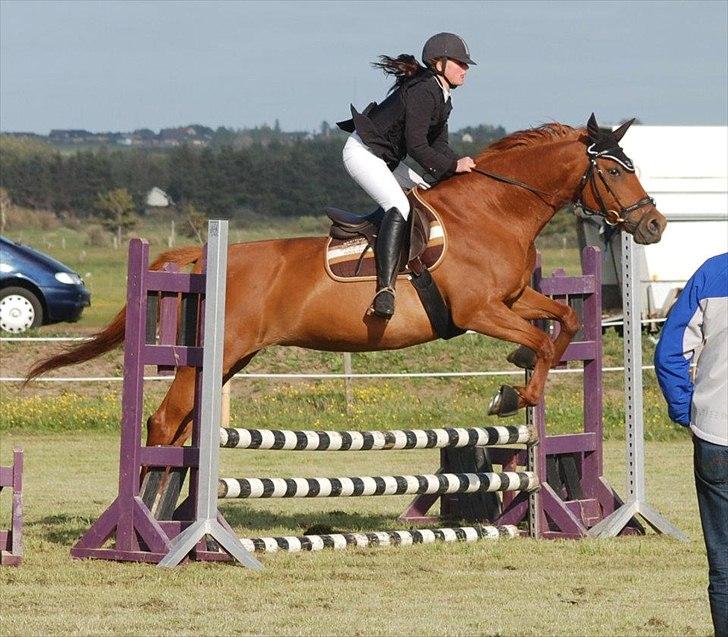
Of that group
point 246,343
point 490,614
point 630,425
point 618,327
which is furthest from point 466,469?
point 618,327

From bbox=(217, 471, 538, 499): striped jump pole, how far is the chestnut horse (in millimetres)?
463

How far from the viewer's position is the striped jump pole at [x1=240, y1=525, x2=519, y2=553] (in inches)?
278

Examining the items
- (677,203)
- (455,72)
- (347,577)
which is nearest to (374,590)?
(347,577)

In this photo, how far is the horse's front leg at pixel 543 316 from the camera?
24.5 ft

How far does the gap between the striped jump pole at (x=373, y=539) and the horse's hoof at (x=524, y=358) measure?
0.94 m

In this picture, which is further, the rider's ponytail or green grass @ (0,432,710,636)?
the rider's ponytail

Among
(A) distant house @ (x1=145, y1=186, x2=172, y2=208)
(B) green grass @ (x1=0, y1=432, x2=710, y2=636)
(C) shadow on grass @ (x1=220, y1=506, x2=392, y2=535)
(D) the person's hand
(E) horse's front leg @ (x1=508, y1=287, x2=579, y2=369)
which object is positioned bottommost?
(C) shadow on grass @ (x1=220, y1=506, x2=392, y2=535)

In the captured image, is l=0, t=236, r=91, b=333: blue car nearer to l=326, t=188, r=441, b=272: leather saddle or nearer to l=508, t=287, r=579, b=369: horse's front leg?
l=326, t=188, r=441, b=272: leather saddle

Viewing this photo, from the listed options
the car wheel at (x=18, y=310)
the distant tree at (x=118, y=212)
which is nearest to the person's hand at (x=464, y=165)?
the car wheel at (x=18, y=310)

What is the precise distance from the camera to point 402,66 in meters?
7.35

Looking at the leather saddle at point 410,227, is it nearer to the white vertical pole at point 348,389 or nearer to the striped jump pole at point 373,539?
the striped jump pole at point 373,539

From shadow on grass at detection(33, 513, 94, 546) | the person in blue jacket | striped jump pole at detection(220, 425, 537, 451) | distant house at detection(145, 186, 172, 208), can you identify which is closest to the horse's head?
striped jump pole at detection(220, 425, 537, 451)

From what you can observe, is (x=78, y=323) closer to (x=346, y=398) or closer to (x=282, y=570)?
(x=346, y=398)

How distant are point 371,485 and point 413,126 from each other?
184cm
